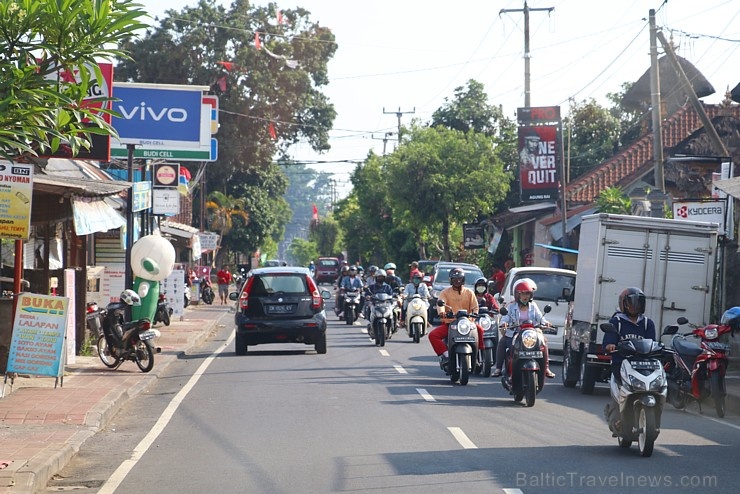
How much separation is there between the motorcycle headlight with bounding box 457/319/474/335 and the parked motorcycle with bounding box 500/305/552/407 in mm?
2069

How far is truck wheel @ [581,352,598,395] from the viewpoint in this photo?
659 inches

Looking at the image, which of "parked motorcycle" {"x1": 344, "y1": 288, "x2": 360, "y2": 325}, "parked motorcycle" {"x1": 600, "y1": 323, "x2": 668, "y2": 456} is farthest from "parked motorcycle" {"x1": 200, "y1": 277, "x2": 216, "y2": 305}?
"parked motorcycle" {"x1": 600, "y1": 323, "x2": 668, "y2": 456}

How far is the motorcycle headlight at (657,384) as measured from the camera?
34.4 ft

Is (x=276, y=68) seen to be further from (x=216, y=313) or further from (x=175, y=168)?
(x=175, y=168)

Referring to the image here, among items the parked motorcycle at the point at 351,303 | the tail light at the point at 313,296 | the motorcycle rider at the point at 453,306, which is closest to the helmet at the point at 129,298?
the tail light at the point at 313,296

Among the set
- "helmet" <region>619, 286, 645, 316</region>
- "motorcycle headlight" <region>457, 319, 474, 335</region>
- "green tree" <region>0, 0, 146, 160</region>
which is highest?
"green tree" <region>0, 0, 146, 160</region>

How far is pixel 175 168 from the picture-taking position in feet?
113

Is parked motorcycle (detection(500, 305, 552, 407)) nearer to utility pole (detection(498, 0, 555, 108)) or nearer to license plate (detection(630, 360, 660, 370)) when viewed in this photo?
license plate (detection(630, 360, 660, 370))

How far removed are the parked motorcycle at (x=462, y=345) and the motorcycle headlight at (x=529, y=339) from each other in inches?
95.3

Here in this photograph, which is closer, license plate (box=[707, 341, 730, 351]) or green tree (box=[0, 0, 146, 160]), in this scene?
green tree (box=[0, 0, 146, 160])

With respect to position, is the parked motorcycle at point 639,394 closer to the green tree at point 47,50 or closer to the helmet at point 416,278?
the green tree at point 47,50

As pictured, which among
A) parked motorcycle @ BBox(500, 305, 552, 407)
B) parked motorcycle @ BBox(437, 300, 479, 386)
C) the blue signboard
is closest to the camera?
parked motorcycle @ BBox(500, 305, 552, 407)

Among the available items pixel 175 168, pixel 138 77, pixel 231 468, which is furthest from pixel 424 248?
pixel 231 468

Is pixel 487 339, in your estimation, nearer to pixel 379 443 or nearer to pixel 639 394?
pixel 379 443
